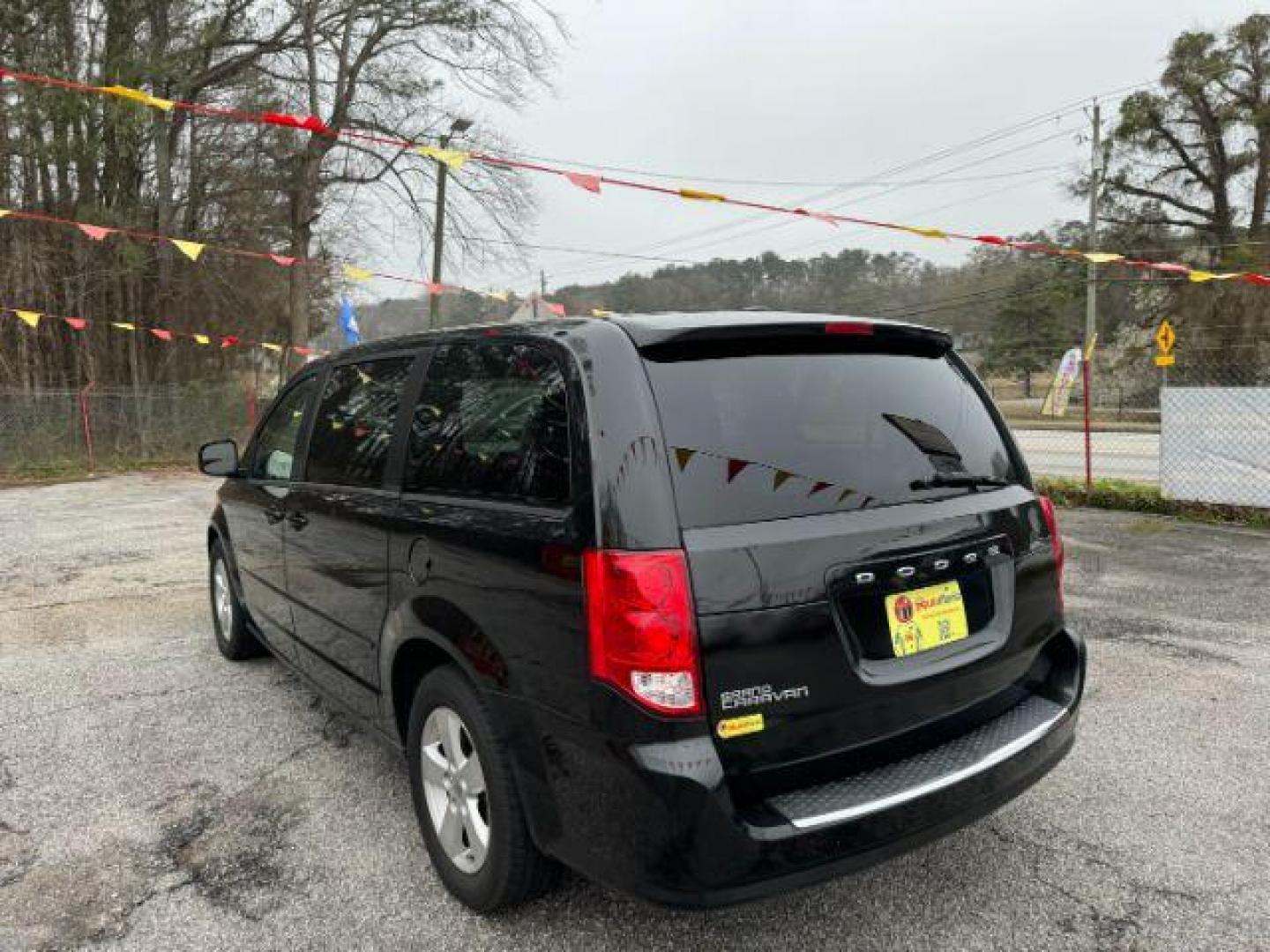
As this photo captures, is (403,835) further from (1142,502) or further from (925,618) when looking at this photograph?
(1142,502)

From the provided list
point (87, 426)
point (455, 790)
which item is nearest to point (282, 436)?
point (455, 790)

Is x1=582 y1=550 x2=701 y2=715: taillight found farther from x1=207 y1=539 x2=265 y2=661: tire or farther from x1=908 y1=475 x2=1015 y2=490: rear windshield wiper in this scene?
x1=207 y1=539 x2=265 y2=661: tire

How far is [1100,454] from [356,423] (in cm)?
1902

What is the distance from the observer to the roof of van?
2152 millimetres

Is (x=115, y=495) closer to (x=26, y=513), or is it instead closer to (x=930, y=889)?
(x=26, y=513)

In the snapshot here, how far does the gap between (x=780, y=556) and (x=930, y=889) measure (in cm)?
127

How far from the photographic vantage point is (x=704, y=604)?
1.86 meters

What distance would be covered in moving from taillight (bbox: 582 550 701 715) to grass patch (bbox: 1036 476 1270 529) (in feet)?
26.8

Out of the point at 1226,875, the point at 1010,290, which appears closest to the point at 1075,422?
the point at 1010,290

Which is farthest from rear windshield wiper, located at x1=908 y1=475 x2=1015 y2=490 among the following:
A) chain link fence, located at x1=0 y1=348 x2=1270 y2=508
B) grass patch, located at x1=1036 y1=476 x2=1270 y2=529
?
grass patch, located at x1=1036 y1=476 x2=1270 y2=529

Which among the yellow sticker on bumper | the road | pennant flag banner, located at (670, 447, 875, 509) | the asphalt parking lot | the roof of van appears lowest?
the road

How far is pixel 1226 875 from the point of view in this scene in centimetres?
253

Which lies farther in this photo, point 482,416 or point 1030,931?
point 482,416

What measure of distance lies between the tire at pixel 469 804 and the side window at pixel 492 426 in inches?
22.6
